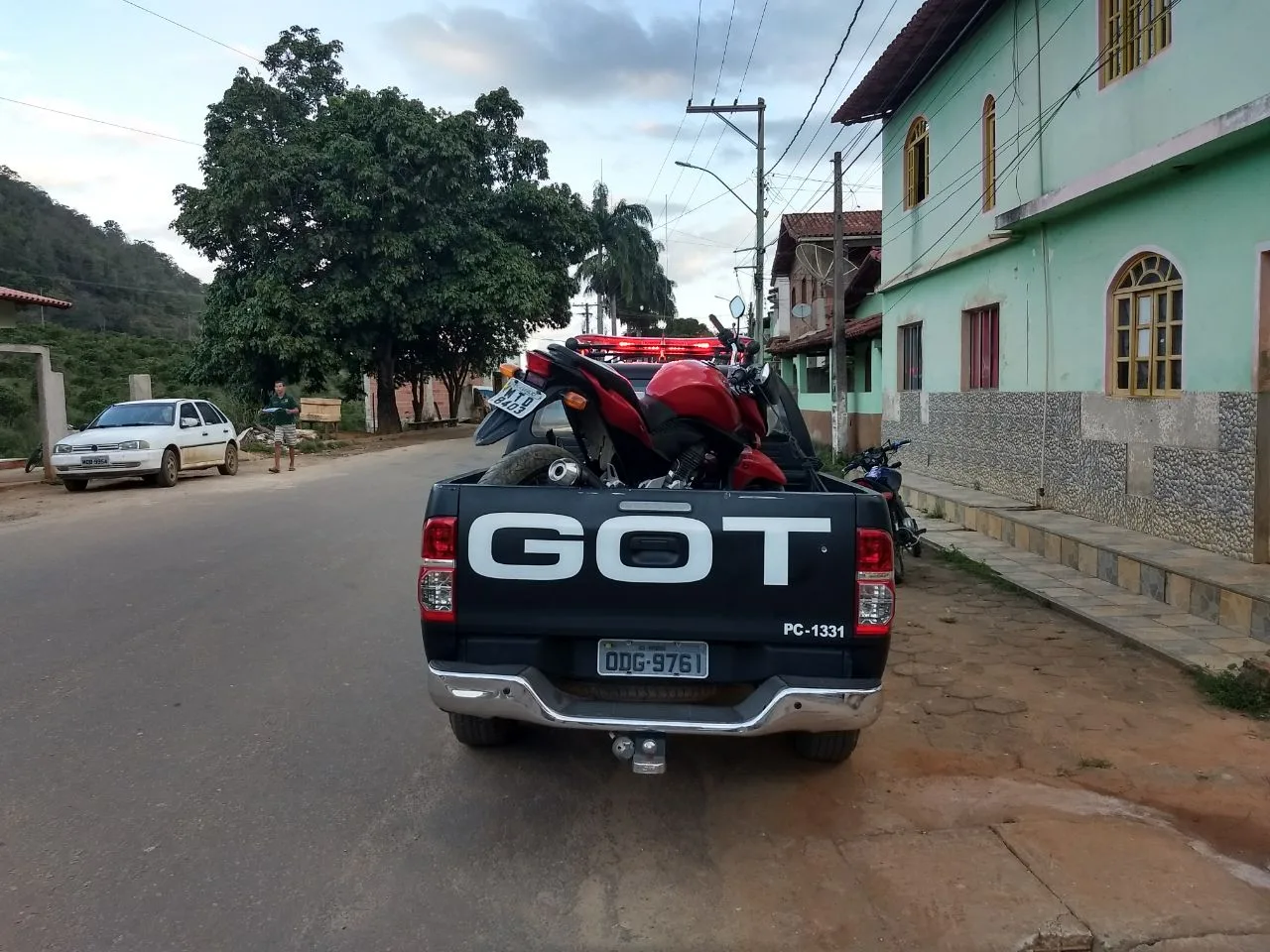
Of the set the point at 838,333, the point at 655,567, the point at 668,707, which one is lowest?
the point at 668,707

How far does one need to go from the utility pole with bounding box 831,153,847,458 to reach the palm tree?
3506 cm

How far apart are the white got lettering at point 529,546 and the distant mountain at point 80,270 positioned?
4882 cm

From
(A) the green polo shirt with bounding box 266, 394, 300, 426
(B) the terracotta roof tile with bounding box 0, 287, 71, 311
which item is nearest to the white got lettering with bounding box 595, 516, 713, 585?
(A) the green polo shirt with bounding box 266, 394, 300, 426

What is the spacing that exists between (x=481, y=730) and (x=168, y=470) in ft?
42.3

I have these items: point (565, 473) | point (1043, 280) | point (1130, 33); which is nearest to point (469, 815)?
point (565, 473)

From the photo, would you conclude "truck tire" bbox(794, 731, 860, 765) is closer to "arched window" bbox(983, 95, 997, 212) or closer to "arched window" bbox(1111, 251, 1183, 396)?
"arched window" bbox(1111, 251, 1183, 396)

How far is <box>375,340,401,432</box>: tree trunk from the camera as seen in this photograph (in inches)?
1183

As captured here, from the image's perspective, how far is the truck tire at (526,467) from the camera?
3.99 meters

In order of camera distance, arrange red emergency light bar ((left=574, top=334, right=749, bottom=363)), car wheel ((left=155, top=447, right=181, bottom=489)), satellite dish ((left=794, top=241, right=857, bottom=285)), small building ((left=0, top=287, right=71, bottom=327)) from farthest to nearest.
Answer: satellite dish ((left=794, top=241, right=857, bottom=285)) < small building ((left=0, top=287, right=71, bottom=327)) < car wheel ((left=155, top=447, right=181, bottom=489)) < red emergency light bar ((left=574, top=334, right=749, bottom=363))

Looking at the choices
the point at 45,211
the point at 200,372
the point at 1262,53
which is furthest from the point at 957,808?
the point at 45,211

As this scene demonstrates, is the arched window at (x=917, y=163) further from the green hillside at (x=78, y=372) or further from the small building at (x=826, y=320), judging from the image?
the green hillside at (x=78, y=372)

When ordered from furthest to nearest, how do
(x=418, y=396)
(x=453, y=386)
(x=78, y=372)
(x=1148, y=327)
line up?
(x=453, y=386)
(x=418, y=396)
(x=78, y=372)
(x=1148, y=327)

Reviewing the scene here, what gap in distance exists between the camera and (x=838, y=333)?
1823 centimetres

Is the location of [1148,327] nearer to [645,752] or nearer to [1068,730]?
[1068,730]
